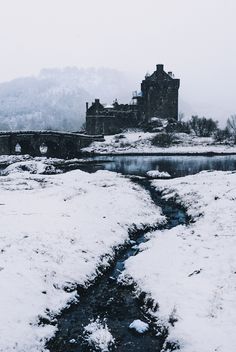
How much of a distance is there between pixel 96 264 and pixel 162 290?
3.86 m

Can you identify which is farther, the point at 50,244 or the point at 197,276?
the point at 50,244

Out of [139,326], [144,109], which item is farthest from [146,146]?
[139,326]

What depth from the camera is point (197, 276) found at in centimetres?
1542

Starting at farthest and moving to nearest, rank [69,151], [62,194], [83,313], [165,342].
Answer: [69,151]
[62,194]
[83,313]
[165,342]

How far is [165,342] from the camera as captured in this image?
11922 millimetres

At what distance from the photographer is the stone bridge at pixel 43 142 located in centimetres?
8550

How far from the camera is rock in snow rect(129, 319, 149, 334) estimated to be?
42.0ft

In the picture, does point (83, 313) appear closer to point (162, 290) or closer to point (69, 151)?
point (162, 290)

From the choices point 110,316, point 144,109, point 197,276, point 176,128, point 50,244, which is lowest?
point 110,316

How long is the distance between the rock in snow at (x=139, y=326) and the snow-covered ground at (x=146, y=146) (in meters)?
77.7

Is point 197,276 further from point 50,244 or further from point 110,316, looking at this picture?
point 50,244

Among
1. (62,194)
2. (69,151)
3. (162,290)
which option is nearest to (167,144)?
(69,151)

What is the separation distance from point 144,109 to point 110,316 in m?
112

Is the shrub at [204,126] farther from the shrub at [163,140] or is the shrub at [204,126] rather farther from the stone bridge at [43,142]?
the stone bridge at [43,142]
